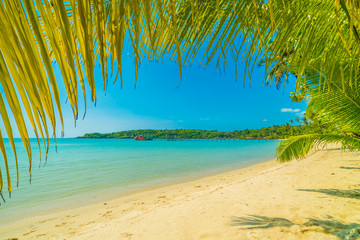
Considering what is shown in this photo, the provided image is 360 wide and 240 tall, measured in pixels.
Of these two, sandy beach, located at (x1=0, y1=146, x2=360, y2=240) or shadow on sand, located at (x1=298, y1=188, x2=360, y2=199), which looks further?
→ shadow on sand, located at (x1=298, y1=188, x2=360, y2=199)

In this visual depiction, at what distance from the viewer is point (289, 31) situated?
0.76 meters

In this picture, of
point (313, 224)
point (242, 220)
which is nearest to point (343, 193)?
point (313, 224)

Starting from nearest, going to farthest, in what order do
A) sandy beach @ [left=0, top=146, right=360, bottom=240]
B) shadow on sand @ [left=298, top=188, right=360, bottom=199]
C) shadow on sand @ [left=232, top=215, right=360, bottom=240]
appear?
shadow on sand @ [left=232, top=215, right=360, bottom=240], sandy beach @ [left=0, top=146, right=360, bottom=240], shadow on sand @ [left=298, top=188, right=360, bottom=199]

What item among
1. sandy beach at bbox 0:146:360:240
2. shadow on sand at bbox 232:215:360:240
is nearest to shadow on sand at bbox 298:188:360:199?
sandy beach at bbox 0:146:360:240

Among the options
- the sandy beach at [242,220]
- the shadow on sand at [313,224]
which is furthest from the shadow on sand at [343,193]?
the shadow on sand at [313,224]

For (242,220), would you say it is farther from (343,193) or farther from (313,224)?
(343,193)

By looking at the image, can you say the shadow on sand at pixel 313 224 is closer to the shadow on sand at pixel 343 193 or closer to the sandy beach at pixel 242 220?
the sandy beach at pixel 242 220

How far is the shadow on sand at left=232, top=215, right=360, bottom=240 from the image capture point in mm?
2215

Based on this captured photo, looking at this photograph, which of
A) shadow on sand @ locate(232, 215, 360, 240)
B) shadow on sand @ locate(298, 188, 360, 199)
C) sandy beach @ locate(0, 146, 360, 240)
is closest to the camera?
shadow on sand @ locate(232, 215, 360, 240)

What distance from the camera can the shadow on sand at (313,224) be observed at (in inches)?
87.2

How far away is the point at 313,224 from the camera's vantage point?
8.29 feet

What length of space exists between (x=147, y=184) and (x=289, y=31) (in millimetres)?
8799

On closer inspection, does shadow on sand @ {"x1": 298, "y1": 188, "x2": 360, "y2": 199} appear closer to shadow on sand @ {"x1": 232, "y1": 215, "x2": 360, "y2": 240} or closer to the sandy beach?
the sandy beach

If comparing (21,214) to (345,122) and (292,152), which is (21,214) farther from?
(345,122)
